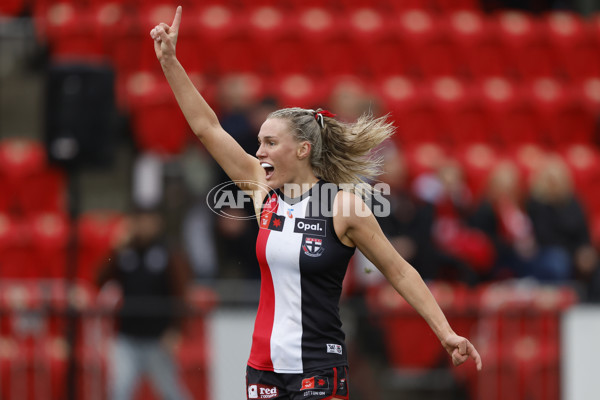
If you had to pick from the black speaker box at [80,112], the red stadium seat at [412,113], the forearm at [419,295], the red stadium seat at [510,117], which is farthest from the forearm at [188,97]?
the red stadium seat at [510,117]

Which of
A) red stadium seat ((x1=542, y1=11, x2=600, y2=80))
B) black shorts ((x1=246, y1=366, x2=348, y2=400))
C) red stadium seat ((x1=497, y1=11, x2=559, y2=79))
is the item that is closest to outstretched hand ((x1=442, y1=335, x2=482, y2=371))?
black shorts ((x1=246, y1=366, x2=348, y2=400))

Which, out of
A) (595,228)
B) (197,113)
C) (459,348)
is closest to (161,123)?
(595,228)

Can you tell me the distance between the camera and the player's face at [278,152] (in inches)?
173

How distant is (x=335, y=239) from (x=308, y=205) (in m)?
0.21

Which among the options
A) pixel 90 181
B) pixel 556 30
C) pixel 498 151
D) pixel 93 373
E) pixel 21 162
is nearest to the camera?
pixel 93 373

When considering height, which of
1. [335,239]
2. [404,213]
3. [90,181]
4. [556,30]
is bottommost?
[335,239]

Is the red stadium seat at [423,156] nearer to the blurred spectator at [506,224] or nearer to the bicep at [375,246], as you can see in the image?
the blurred spectator at [506,224]

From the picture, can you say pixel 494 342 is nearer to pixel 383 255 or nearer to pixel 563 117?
pixel 383 255

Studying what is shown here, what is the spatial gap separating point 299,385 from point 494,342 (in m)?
4.60

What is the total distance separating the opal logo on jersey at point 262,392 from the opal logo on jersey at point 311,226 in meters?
0.72

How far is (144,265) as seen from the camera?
851 centimetres

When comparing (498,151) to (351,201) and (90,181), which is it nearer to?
(90,181)

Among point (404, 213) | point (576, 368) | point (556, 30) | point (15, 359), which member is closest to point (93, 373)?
point (15, 359)

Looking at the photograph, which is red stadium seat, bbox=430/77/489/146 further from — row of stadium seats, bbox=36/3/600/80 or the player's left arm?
the player's left arm
